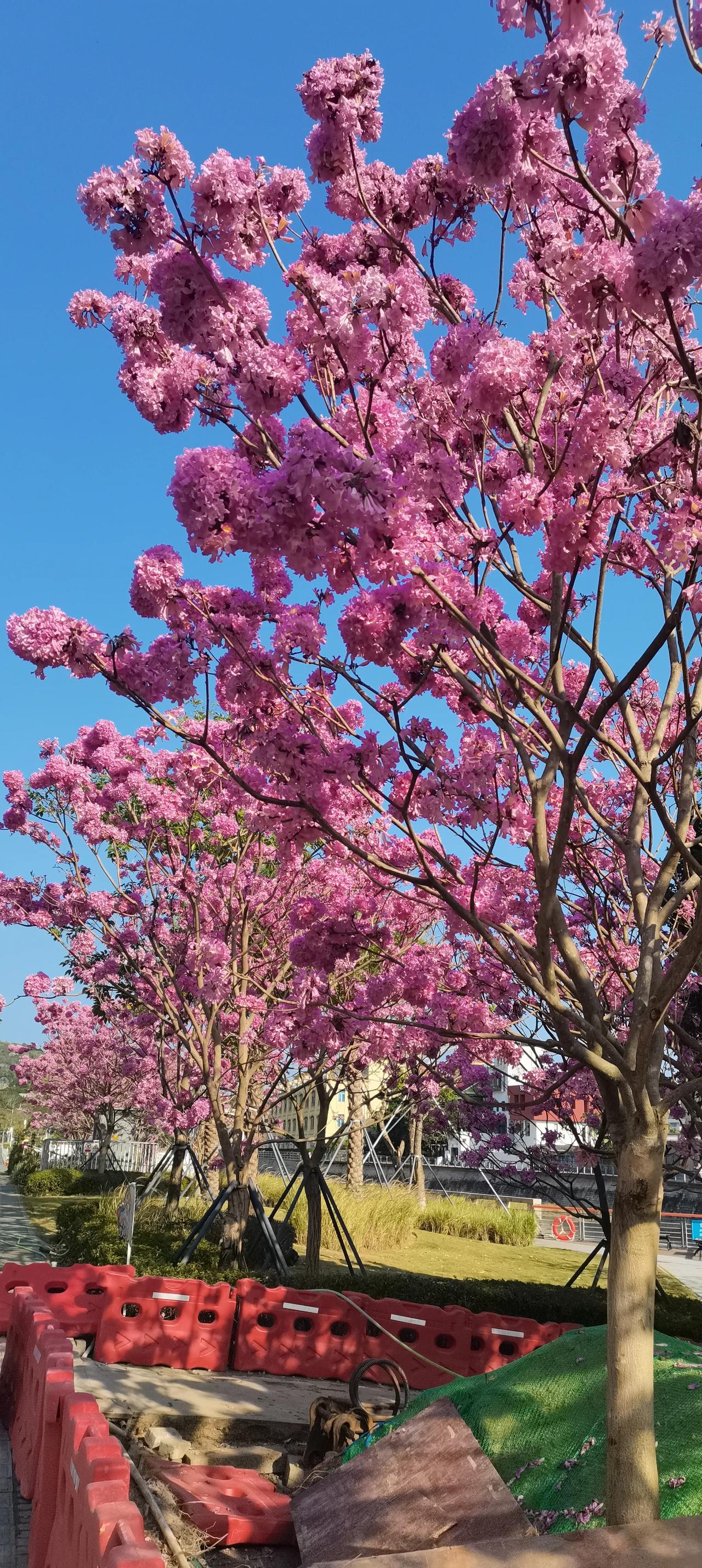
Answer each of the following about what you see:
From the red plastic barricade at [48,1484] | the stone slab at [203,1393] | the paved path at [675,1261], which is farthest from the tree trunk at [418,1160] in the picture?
the red plastic barricade at [48,1484]

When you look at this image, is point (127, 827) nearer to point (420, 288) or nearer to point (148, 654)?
point (148, 654)

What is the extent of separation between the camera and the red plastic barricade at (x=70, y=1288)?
30.7 feet

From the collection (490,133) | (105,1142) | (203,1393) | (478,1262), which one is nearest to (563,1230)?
(478,1262)

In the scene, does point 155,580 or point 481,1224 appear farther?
point 481,1224

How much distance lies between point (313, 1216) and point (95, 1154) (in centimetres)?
2994

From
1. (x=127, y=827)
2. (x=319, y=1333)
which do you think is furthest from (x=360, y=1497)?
(x=127, y=827)

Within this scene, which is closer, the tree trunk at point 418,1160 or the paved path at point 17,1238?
the paved path at point 17,1238

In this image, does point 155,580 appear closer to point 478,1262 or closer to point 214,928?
point 214,928

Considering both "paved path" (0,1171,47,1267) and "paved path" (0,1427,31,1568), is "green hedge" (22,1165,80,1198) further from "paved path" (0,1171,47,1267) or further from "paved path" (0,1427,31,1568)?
"paved path" (0,1427,31,1568)

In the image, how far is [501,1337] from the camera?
9602 millimetres

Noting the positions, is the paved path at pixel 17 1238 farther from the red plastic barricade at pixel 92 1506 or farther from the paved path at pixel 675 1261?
the paved path at pixel 675 1261

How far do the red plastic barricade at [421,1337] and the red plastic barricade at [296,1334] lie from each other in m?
0.18

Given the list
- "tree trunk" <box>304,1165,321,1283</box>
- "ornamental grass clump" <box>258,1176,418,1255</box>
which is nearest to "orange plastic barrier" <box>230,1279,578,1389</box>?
"tree trunk" <box>304,1165,321,1283</box>

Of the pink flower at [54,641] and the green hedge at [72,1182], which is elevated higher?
the pink flower at [54,641]
